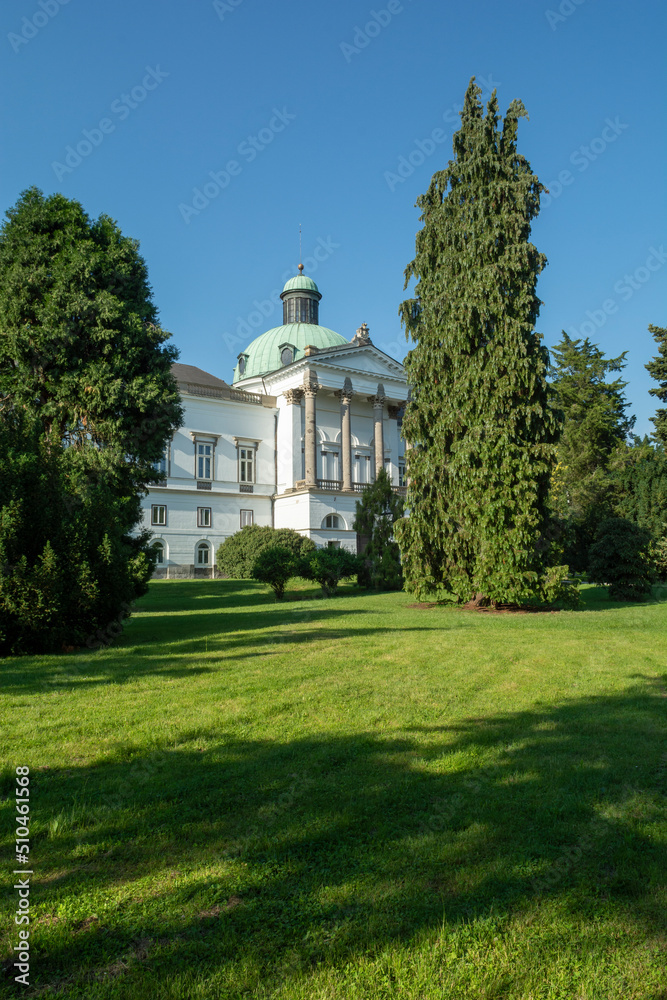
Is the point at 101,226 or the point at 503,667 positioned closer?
the point at 503,667

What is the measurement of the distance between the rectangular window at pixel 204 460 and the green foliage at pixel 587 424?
22143 millimetres

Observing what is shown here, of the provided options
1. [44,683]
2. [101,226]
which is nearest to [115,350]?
[101,226]

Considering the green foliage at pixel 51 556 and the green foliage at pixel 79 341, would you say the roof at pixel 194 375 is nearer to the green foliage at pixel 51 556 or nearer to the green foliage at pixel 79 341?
the green foliage at pixel 79 341

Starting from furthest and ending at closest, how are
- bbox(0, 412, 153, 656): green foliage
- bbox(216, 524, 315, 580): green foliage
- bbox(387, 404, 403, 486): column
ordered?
1. bbox(387, 404, 403, 486): column
2. bbox(216, 524, 315, 580): green foliage
3. bbox(0, 412, 153, 656): green foliage

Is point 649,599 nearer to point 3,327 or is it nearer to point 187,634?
point 187,634

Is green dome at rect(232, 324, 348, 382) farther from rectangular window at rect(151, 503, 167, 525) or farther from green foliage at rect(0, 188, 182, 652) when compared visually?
green foliage at rect(0, 188, 182, 652)

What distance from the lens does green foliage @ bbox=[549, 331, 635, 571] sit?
38491 millimetres

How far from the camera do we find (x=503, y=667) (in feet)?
25.4

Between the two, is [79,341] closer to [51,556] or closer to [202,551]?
[51,556]

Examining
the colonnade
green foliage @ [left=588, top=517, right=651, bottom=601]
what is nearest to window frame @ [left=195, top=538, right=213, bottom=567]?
the colonnade

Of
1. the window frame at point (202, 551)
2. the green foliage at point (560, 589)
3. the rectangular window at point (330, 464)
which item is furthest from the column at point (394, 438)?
the green foliage at point (560, 589)

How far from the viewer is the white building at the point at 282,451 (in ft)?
129

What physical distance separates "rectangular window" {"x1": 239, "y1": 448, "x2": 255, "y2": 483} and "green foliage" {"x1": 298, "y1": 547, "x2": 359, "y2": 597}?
20.2 metres

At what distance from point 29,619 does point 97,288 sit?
11099 mm
